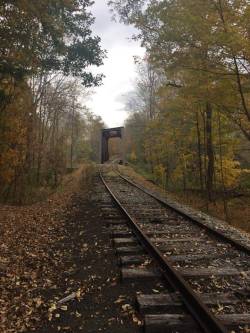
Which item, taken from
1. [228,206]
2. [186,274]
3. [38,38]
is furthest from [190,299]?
[228,206]

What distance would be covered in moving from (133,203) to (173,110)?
7477mm

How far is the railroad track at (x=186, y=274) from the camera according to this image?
3.88 meters

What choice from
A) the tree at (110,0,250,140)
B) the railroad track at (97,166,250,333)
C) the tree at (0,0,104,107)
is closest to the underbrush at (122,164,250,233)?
the tree at (110,0,250,140)

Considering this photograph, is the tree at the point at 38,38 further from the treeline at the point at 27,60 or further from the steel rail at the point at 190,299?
the steel rail at the point at 190,299

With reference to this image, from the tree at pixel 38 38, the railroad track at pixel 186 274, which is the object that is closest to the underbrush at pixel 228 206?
the railroad track at pixel 186 274

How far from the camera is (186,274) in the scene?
17.2 feet

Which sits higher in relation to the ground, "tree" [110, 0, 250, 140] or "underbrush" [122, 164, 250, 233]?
"tree" [110, 0, 250, 140]

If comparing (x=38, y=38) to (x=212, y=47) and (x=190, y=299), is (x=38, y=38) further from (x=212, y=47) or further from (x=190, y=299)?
(x=190, y=299)

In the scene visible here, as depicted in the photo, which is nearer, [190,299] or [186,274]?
[190,299]

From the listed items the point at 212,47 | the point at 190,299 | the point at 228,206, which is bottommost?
the point at 228,206

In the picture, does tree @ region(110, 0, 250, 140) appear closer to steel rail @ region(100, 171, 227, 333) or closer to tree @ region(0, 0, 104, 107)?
tree @ region(0, 0, 104, 107)

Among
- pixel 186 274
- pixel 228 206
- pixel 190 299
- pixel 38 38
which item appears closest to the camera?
pixel 190 299

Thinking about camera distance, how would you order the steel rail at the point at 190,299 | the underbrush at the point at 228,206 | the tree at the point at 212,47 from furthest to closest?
1. the underbrush at the point at 228,206
2. the tree at the point at 212,47
3. the steel rail at the point at 190,299

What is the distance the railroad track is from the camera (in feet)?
12.7
